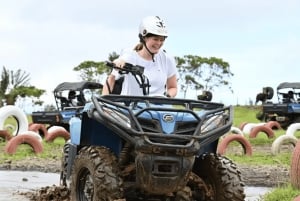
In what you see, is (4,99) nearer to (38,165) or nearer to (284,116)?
(284,116)

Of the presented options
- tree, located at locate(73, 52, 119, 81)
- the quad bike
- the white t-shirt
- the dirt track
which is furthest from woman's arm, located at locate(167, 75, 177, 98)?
tree, located at locate(73, 52, 119, 81)

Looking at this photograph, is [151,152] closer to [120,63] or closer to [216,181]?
[216,181]

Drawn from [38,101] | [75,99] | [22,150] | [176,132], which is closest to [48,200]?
[176,132]

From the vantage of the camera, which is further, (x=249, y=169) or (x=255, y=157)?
(x=255, y=157)

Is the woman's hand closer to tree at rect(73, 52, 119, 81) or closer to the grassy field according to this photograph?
the grassy field

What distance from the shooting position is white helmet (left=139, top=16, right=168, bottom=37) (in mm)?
6109

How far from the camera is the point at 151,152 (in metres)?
5.16

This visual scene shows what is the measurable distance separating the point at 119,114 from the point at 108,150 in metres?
0.44

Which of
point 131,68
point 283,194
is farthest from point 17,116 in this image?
point 131,68

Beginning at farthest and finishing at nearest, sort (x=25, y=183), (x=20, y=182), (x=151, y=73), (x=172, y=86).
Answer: (x=20, y=182) < (x=25, y=183) < (x=172, y=86) < (x=151, y=73)

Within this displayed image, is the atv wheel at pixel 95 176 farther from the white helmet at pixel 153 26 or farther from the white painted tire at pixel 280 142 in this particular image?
the white painted tire at pixel 280 142

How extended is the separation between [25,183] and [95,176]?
5.43 m

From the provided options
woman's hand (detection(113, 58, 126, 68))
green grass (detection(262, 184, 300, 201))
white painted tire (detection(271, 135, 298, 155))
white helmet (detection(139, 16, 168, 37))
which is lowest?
green grass (detection(262, 184, 300, 201))

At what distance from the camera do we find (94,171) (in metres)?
5.45
